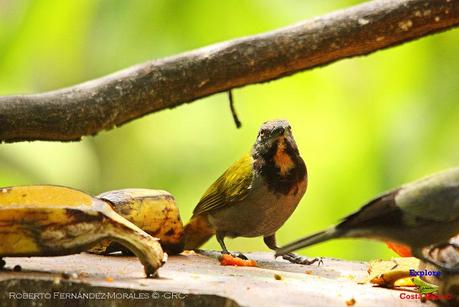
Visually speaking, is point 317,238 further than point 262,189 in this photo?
No

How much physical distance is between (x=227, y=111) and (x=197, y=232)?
365 cm

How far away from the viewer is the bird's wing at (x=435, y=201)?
3.40 meters

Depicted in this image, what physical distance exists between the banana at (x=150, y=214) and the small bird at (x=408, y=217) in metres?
1.23

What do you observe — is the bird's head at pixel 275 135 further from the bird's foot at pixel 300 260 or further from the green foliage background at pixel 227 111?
the green foliage background at pixel 227 111

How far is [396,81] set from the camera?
26.1 ft

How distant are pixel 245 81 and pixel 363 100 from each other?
11.2 feet

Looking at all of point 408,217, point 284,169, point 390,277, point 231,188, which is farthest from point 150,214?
point 408,217

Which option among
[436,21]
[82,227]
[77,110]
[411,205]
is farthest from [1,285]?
[436,21]

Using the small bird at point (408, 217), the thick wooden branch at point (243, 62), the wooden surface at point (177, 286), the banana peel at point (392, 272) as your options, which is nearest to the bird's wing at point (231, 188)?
the thick wooden branch at point (243, 62)

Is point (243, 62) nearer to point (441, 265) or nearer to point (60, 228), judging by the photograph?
point (60, 228)

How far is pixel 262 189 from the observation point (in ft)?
15.1

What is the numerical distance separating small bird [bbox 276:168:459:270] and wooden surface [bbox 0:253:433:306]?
24cm

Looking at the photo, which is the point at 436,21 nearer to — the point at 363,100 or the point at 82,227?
the point at 82,227

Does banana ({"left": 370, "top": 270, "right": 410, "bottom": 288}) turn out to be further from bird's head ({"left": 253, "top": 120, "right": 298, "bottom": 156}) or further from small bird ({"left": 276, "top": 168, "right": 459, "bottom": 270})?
bird's head ({"left": 253, "top": 120, "right": 298, "bottom": 156})
